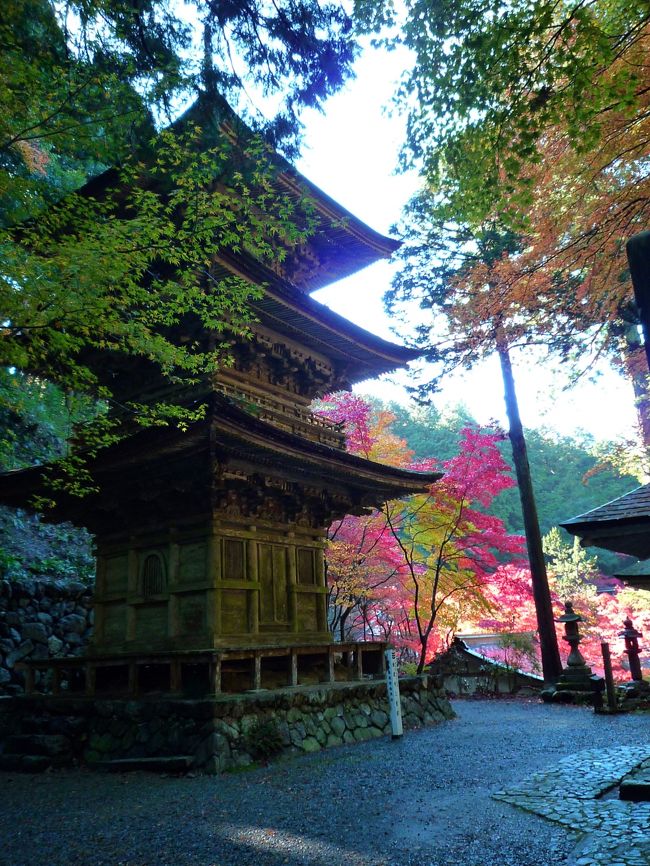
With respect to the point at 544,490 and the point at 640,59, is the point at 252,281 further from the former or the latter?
the point at 544,490

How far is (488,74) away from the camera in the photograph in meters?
5.66

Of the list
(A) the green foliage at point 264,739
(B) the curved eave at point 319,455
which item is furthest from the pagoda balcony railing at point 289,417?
(A) the green foliage at point 264,739

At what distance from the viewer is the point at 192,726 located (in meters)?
8.42

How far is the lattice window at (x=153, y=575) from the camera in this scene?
35.0ft

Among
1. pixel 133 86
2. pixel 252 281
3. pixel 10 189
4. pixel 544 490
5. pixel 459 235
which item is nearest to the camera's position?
pixel 10 189

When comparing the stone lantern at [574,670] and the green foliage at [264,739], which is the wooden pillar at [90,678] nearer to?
the green foliage at [264,739]

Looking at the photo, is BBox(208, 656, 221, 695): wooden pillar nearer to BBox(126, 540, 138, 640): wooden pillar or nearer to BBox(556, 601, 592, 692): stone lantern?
BBox(126, 540, 138, 640): wooden pillar

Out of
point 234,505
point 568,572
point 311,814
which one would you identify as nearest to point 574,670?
point 234,505

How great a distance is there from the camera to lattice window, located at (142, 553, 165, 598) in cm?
1068

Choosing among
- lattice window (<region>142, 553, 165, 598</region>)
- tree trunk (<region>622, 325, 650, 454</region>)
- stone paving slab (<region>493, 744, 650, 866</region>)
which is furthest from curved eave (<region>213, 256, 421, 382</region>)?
stone paving slab (<region>493, 744, 650, 866</region>)

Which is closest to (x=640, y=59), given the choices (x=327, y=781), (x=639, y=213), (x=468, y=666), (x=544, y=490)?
(x=639, y=213)

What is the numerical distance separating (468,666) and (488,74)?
1602 centimetres

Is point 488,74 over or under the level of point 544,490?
under

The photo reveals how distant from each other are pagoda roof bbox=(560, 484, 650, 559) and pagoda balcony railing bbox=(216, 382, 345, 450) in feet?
19.3
